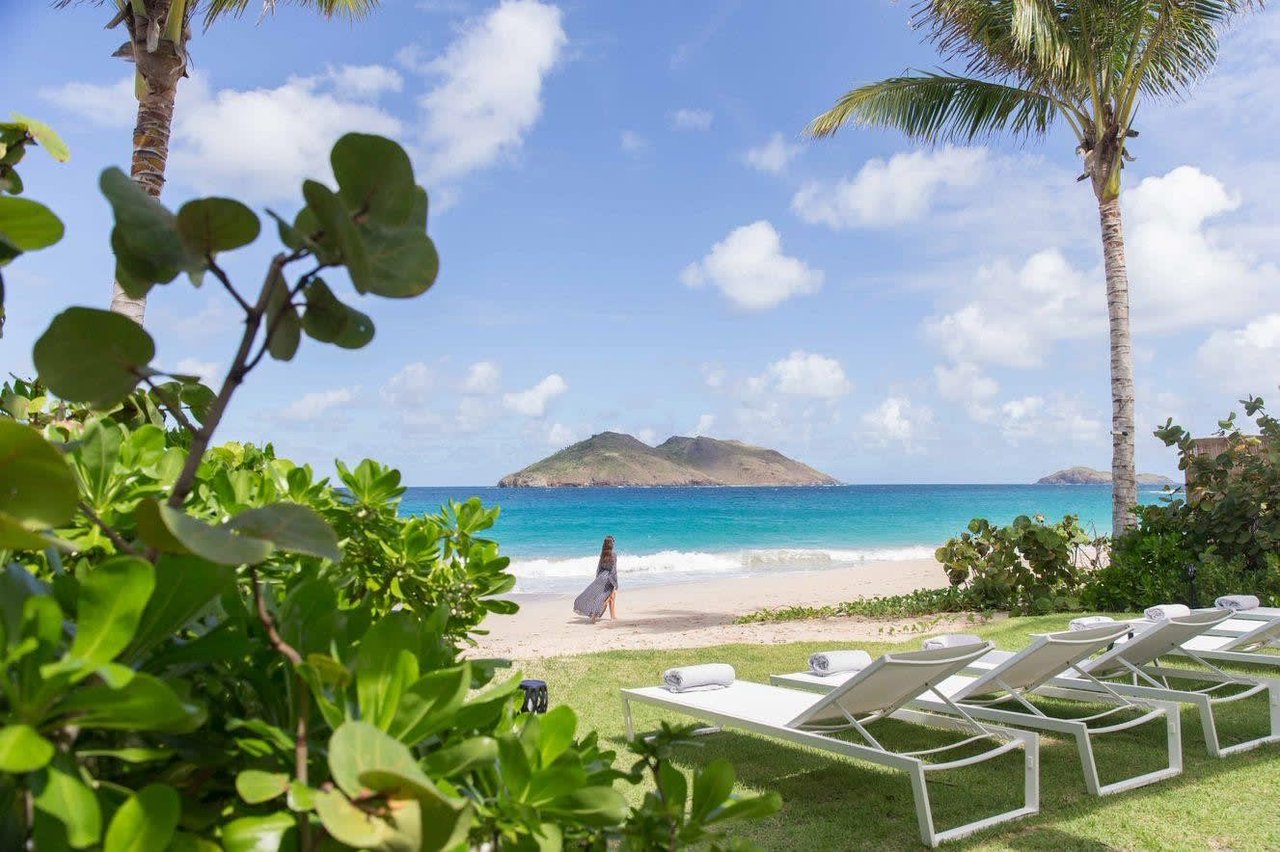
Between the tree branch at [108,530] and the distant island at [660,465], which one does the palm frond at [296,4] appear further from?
the distant island at [660,465]

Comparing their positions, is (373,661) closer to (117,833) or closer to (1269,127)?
(117,833)

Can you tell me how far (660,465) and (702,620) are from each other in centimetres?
6500

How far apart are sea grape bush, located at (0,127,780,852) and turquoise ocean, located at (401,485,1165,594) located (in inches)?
704

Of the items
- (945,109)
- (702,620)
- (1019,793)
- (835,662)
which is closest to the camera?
(1019,793)

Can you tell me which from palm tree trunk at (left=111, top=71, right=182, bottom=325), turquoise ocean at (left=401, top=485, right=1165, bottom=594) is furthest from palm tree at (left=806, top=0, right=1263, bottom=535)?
palm tree trunk at (left=111, top=71, right=182, bottom=325)

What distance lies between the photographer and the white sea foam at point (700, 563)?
25.8 meters

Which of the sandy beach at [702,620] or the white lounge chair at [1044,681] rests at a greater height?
the white lounge chair at [1044,681]

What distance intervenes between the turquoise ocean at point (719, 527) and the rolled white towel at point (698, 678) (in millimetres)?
13867

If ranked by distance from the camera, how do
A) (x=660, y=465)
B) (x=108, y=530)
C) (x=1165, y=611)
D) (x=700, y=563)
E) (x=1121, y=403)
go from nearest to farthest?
(x=108, y=530), (x=1165, y=611), (x=1121, y=403), (x=700, y=563), (x=660, y=465)

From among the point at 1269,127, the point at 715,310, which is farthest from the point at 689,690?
the point at 715,310

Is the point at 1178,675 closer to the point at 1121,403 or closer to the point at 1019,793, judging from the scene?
the point at 1019,793

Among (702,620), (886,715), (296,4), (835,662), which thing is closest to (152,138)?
(296,4)

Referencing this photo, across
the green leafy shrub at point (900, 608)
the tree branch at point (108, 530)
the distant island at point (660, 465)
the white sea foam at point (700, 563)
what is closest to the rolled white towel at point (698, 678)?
the tree branch at point (108, 530)

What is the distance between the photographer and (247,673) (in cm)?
66
